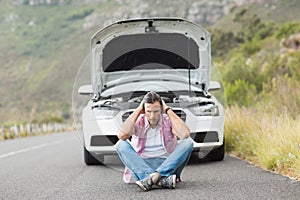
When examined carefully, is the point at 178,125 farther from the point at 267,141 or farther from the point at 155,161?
the point at 267,141

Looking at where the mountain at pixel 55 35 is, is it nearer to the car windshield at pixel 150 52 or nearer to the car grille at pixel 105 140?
the car windshield at pixel 150 52

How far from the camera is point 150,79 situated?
11.4 metres

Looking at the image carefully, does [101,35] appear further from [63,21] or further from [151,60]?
[63,21]

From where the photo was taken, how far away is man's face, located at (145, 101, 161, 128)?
7.66 metres

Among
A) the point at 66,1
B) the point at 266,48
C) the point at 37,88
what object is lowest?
the point at 37,88

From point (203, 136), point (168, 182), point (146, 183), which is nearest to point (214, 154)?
point (203, 136)

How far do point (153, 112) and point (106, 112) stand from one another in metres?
2.40

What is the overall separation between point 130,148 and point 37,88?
6494 cm

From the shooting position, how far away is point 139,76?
1166 centimetres

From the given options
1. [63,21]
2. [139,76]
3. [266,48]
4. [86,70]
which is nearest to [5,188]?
[86,70]

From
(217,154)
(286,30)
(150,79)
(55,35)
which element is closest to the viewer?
(217,154)

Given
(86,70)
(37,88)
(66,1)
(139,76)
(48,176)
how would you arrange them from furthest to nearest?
(66,1)
(37,88)
(139,76)
(86,70)
(48,176)

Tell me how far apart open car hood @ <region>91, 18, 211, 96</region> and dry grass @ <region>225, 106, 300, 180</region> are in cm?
129

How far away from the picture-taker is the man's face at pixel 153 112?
7.66m
